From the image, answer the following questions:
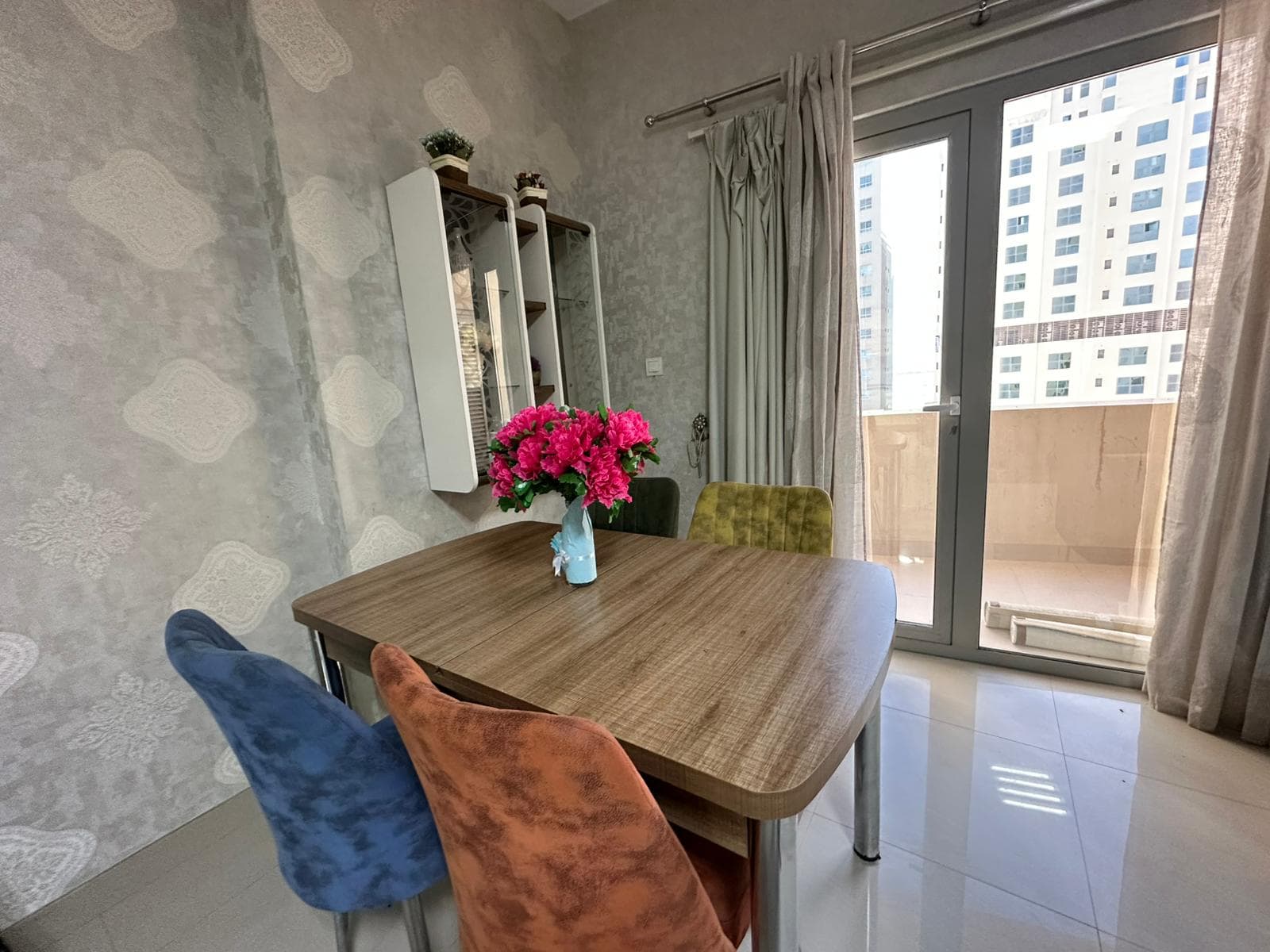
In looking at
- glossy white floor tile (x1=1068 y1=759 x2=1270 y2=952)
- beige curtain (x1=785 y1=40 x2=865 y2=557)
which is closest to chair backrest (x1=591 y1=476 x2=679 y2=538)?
beige curtain (x1=785 y1=40 x2=865 y2=557)

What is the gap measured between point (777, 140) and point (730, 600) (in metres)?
1.98

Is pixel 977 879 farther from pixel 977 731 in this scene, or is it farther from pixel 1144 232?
pixel 1144 232

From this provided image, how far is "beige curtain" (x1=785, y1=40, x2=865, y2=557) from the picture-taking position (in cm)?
195

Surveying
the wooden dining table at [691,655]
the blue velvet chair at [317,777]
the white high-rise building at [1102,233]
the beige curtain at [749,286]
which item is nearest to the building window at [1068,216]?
the white high-rise building at [1102,233]

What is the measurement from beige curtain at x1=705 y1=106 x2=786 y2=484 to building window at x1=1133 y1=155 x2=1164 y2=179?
1.16 m

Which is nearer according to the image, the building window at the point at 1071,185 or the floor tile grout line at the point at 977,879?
the floor tile grout line at the point at 977,879

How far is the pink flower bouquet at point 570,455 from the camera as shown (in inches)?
43.0

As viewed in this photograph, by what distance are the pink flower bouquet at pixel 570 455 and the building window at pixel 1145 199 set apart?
1.94m

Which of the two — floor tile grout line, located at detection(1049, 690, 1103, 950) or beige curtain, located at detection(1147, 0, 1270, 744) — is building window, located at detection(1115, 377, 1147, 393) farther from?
floor tile grout line, located at detection(1049, 690, 1103, 950)

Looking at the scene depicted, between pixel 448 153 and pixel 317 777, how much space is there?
193cm

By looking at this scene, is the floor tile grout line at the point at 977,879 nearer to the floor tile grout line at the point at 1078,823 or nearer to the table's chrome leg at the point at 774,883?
the floor tile grout line at the point at 1078,823

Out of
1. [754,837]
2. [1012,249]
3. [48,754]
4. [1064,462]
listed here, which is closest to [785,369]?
[1012,249]

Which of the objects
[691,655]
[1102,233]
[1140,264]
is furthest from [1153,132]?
[691,655]

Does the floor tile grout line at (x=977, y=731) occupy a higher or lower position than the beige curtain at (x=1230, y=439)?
lower
